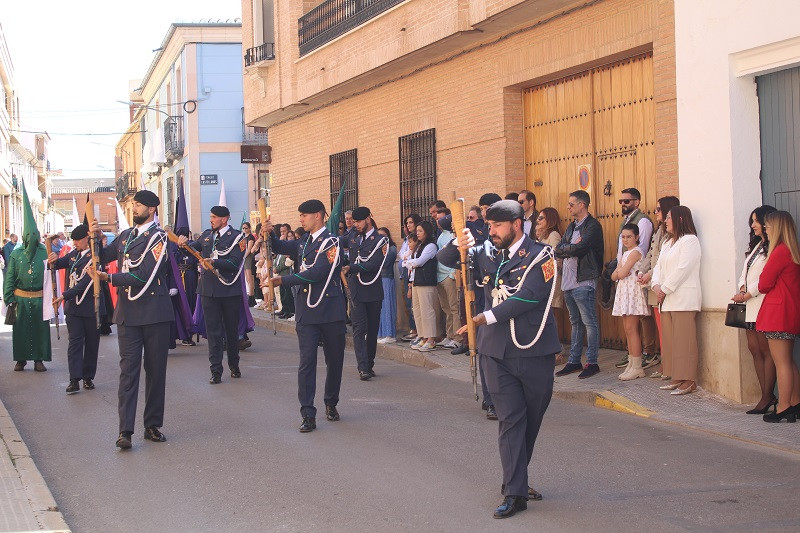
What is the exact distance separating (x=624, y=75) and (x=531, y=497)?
25.3 ft

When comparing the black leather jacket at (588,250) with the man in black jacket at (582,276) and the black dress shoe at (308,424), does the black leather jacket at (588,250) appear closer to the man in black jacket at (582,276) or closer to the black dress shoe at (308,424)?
the man in black jacket at (582,276)

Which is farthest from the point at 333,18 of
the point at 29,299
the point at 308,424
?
the point at 308,424

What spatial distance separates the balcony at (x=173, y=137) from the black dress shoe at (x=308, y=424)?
32.1 m


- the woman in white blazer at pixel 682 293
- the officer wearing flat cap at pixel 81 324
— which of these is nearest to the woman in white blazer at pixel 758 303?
the woman in white blazer at pixel 682 293

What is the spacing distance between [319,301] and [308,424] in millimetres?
1171

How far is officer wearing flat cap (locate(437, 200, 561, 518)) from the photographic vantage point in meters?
6.71

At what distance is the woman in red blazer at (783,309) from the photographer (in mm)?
9328

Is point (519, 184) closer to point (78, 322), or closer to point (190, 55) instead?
point (78, 322)

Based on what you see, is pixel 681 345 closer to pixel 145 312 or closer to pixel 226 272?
pixel 145 312

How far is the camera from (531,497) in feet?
22.8

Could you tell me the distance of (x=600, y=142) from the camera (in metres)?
13.7

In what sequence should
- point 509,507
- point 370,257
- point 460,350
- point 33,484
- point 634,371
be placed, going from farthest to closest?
point 460,350
point 370,257
point 634,371
point 33,484
point 509,507

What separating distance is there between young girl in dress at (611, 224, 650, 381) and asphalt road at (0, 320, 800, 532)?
117cm

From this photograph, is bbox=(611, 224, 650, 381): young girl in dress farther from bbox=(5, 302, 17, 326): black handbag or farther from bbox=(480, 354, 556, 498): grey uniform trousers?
bbox=(5, 302, 17, 326): black handbag
